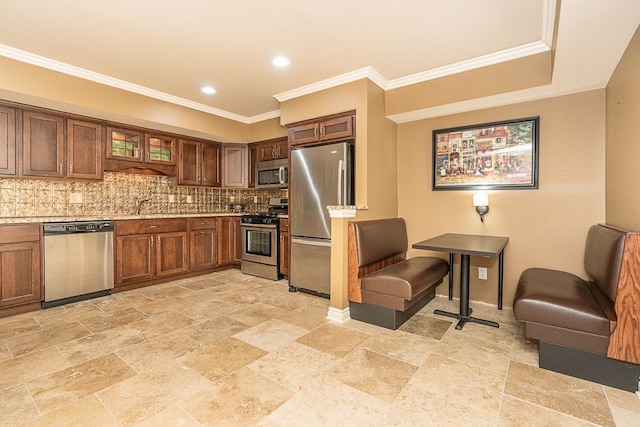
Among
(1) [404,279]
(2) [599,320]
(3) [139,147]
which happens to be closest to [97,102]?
(3) [139,147]

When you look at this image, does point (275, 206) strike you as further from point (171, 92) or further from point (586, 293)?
point (586, 293)

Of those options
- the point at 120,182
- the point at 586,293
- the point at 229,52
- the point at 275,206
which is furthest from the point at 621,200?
the point at 120,182

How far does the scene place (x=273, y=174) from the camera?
4980mm

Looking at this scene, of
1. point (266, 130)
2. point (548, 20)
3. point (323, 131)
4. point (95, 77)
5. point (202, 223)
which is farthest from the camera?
point (266, 130)

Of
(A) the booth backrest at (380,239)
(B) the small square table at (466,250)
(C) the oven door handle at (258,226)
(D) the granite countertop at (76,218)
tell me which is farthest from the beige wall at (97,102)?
(B) the small square table at (466,250)

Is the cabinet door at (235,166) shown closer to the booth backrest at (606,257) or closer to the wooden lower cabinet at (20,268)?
the wooden lower cabinet at (20,268)

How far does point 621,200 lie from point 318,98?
2.97m

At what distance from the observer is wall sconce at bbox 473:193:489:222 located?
3.29 m

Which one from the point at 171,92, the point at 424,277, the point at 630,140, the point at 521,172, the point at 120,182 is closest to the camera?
the point at 630,140

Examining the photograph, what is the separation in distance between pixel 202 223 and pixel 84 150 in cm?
173

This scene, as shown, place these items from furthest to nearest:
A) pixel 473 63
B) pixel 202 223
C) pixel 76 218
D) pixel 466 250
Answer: pixel 202 223 < pixel 76 218 < pixel 473 63 < pixel 466 250

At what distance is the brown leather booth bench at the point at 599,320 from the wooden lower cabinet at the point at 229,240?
4.07m

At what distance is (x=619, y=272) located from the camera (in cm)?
189

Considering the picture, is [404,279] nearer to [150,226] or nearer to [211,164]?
[150,226]
